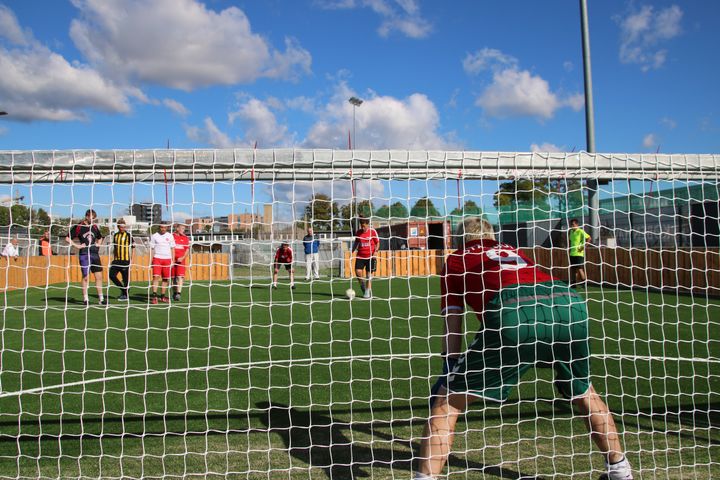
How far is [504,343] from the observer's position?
9.72ft

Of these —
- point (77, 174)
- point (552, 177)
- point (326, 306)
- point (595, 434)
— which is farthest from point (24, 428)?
point (326, 306)

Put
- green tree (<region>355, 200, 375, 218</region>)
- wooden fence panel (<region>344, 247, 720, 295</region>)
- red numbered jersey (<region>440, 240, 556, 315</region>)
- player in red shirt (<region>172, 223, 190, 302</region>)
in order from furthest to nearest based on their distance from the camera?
wooden fence panel (<region>344, 247, 720, 295</region>), player in red shirt (<region>172, 223, 190, 302</region>), green tree (<region>355, 200, 375, 218</region>), red numbered jersey (<region>440, 240, 556, 315</region>)

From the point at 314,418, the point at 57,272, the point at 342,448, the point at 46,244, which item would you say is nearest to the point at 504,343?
the point at 342,448

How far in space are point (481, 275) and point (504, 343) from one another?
42 cm

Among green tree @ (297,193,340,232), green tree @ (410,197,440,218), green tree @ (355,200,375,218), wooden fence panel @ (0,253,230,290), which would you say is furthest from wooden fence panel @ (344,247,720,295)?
green tree @ (410,197,440,218)

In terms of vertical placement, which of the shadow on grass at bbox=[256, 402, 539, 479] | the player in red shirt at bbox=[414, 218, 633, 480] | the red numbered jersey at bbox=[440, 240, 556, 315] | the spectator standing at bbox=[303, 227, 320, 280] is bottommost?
the shadow on grass at bbox=[256, 402, 539, 479]

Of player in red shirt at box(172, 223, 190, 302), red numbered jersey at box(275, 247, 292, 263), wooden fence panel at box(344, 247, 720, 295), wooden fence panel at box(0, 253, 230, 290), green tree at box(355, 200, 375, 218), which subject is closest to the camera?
green tree at box(355, 200, 375, 218)

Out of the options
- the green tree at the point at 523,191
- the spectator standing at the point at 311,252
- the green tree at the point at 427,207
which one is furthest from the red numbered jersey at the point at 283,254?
the green tree at the point at 427,207

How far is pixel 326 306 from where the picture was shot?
40.2 feet

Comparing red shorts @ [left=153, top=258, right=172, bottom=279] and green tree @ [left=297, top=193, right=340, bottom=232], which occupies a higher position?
green tree @ [left=297, top=193, right=340, bottom=232]

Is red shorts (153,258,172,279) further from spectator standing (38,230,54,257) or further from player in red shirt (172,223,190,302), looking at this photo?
spectator standing (38,230,54,257)

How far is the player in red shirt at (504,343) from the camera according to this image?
2973 millimetres

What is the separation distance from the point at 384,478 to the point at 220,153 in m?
2.36

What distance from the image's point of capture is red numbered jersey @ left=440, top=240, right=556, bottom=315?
3.13m
